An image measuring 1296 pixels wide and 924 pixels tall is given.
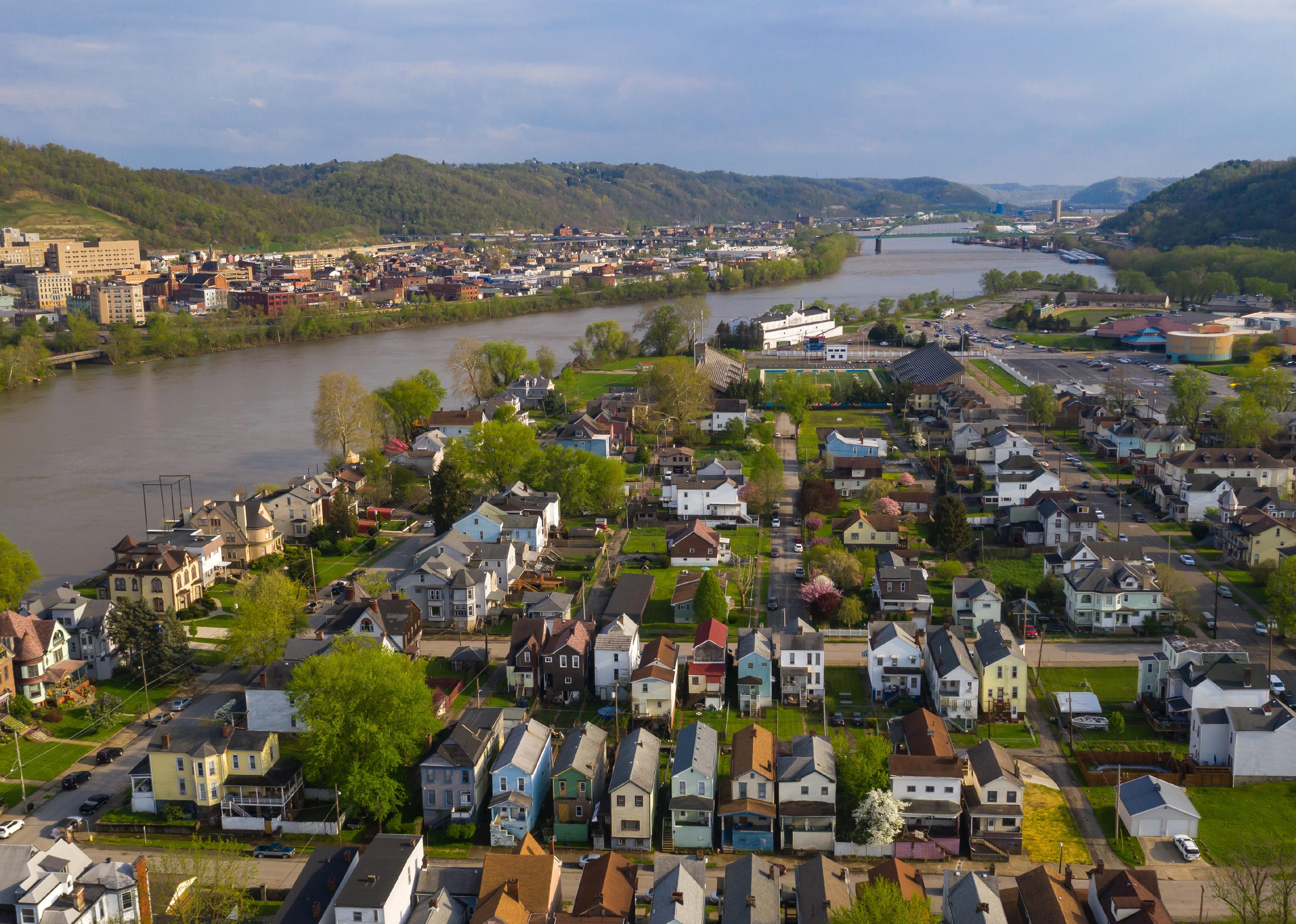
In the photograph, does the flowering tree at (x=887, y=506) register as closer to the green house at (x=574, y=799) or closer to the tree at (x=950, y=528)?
the tree at (x=950, y=528)

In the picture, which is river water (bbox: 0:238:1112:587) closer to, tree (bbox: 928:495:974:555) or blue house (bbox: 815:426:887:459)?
blue house (bbox: 815:426:887:459)

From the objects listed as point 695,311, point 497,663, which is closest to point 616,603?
point 497,663

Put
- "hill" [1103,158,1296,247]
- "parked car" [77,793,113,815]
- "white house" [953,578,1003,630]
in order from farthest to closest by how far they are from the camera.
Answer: "hill" [1103,158,1296,247], "white house" [953,578,1003,630], "parked car" [77,793,113,815]

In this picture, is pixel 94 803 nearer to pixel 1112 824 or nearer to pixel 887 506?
pixel 1112 824

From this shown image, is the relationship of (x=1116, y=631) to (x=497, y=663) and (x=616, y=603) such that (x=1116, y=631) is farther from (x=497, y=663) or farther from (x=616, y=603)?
(x=497, y=663)

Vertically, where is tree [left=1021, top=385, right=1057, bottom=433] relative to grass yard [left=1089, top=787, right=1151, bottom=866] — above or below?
above

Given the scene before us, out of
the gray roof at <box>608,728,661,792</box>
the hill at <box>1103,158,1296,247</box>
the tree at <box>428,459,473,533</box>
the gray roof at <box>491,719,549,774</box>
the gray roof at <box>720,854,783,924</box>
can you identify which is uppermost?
the hill at <box>1103,158,1296,247</box>

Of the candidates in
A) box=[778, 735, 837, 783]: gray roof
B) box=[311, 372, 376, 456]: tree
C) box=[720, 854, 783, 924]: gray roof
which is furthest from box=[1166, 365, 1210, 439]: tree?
box=[720, 854, 783, 924]: gray roof

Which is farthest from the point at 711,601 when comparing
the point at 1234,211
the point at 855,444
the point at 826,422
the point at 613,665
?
the point at 1234,211
